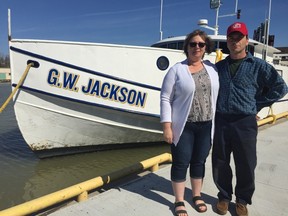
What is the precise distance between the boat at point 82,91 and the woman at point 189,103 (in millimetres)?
3002

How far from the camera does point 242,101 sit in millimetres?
2355

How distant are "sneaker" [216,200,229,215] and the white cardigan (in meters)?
0.73

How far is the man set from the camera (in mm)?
2336

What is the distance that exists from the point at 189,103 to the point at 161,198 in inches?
43.7

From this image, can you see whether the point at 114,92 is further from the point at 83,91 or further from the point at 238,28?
the point at 238,28

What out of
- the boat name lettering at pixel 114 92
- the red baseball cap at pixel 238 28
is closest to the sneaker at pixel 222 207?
the red baseball cap at pixel 238 28

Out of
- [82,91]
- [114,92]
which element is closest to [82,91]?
[82,91]

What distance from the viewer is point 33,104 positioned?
536 cm

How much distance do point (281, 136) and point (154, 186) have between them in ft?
12.4

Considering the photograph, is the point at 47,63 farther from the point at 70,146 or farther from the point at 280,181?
the point at 280,181

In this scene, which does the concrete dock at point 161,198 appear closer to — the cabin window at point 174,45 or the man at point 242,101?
the man at point 242,101

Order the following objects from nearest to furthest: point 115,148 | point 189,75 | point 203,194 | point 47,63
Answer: point 189,75 → point 203,194 → point 47,63 → point 115,148

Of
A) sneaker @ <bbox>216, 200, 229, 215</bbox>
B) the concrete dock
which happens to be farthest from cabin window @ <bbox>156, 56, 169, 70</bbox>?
sneaker @ <bbox>216, 200, 229, 215</bbox>

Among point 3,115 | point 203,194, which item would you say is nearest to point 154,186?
point 203,194
